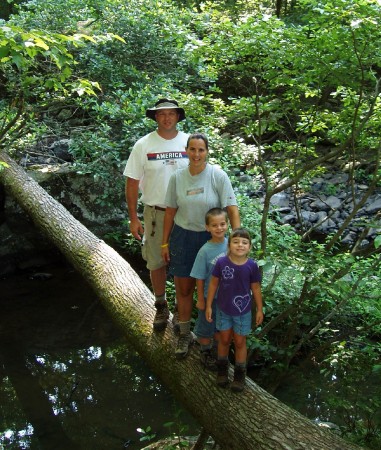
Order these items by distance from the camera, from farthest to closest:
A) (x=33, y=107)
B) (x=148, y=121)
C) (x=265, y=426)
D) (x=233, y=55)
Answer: (x=33, y=107), (x=148, y=121), (x=233, y=55), (x=265, y=426)

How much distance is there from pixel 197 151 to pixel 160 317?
1.38 metres

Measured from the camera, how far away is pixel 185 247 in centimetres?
304

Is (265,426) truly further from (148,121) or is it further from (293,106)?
(148,121)

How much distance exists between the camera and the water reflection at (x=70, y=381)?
4.40 m

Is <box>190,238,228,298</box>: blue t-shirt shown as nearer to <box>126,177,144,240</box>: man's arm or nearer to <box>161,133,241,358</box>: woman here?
<box>161,133,241,358</box>: woman

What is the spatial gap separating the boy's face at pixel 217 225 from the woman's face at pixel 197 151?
37cm

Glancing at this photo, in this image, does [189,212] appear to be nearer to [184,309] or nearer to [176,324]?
[184,309]

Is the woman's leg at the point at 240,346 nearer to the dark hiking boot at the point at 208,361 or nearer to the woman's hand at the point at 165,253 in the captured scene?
the dark hiking boot at the point at 208,361

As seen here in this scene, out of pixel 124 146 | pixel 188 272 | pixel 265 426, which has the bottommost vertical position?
pixel 265 426

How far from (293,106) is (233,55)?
0.79 meters

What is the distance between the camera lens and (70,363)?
550cm

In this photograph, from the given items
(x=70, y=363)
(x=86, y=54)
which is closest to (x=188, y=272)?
(x=70, y=363)

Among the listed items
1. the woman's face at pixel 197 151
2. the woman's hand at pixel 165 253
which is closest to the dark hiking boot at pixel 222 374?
the woman's hand at pixel 165 253

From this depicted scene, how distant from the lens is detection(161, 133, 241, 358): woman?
2.91 meters
